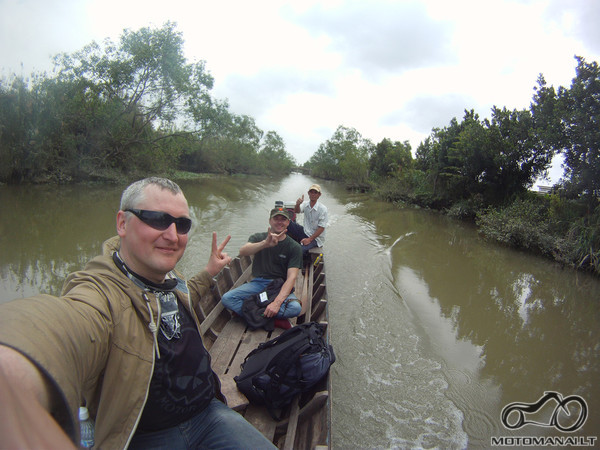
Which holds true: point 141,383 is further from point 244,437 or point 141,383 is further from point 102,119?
point 102,119

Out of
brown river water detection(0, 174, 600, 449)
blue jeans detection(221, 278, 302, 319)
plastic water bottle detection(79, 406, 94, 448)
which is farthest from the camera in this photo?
blue jeans detection(221, 278, 302, 319)

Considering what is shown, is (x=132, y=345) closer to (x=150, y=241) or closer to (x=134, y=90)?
(x=150, y=241)

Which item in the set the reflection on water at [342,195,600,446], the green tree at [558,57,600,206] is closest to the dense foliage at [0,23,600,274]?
the green tree at [558,57,600,206]

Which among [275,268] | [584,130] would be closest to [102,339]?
[275,268]

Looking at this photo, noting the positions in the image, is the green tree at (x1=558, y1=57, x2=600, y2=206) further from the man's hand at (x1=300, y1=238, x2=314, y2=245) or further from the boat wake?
the man's hand at (x1=300, y1=238, x2=314, y2=245)

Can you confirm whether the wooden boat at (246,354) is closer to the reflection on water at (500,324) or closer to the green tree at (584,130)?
the reflection on water at (500,324)

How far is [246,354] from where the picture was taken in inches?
131

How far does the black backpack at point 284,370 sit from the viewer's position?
2.60 metres

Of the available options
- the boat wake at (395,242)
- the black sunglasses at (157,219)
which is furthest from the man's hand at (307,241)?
the black sunglasses at (157,219)

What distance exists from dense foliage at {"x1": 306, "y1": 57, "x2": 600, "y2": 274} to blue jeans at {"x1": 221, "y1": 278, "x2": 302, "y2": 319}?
975 centimetres

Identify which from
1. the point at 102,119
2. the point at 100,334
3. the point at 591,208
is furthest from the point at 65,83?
the point at 591,208

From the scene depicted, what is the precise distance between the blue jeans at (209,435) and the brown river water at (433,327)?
191 centimetres

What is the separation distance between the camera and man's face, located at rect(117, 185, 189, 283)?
5.17ft

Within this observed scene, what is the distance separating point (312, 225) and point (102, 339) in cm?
626
